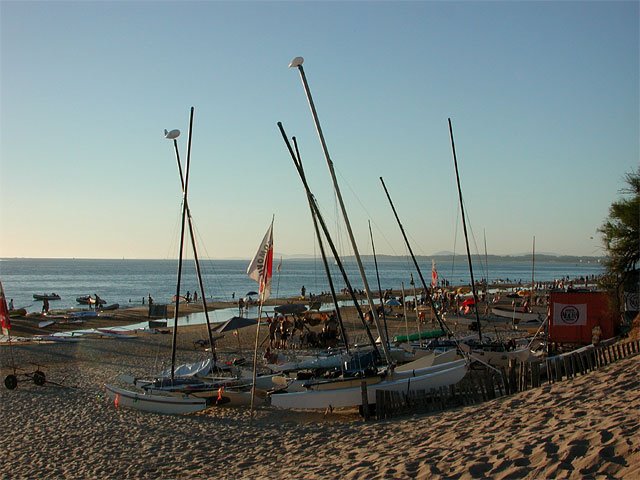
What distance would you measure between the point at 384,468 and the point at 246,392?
9.38 metres

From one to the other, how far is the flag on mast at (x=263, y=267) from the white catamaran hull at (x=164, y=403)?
3.97 meters

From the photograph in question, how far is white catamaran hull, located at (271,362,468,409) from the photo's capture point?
1648 centimetres

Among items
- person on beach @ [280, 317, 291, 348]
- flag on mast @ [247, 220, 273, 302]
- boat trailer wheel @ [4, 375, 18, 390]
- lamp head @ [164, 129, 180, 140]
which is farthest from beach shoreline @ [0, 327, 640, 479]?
person on beach @ [280, 317, 291, 348]

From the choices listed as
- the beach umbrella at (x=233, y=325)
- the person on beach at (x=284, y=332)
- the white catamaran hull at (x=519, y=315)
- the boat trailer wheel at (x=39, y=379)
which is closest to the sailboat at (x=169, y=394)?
the beach umbrella at (x=233, y=325)

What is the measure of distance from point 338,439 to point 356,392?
3.28 meters

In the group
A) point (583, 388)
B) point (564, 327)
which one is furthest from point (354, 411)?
point (564, 327)

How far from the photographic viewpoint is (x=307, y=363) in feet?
71.9

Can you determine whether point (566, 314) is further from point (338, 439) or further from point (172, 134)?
A: point (172, 134)

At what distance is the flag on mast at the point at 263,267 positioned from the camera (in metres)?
15.9

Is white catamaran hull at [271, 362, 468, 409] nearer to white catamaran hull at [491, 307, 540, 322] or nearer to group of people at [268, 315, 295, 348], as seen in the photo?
group of people at [268, 315, 295, 348]

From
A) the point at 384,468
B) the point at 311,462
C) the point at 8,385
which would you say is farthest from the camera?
the point at 8,385

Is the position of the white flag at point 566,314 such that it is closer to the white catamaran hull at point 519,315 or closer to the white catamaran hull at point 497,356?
the white catamaran hull at point 497,356

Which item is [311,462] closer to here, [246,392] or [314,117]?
[246,392]

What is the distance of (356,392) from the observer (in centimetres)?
1645
